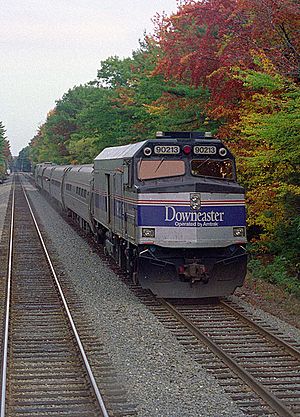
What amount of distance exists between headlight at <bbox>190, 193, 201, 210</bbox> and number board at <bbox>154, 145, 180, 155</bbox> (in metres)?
1.24

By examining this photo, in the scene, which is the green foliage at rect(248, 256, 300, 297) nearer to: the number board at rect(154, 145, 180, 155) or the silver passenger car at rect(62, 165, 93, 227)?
the number board at rect(154, 145, 180, 155)

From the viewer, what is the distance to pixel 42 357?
10.2 meters

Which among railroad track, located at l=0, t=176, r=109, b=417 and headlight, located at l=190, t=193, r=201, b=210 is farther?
headlight, located at l=190, t=193, r=201, b=210

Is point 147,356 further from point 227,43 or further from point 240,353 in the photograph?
point 227,43

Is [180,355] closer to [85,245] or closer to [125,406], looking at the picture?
[125,406]

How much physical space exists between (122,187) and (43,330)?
15.7ft

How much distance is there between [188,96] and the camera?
944 inches

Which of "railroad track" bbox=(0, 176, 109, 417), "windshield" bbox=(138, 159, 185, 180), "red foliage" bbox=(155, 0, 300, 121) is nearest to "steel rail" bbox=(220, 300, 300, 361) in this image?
"windshield" bbox=(138, 159, 185, 180)

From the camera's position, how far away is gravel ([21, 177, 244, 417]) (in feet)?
26.3

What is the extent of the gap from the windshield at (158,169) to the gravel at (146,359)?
2.73 m

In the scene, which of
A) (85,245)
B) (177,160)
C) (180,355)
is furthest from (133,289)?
(85,245)

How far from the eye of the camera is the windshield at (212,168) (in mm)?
14531

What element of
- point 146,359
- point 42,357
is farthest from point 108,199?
point 146,359

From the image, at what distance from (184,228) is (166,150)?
1.83 m
